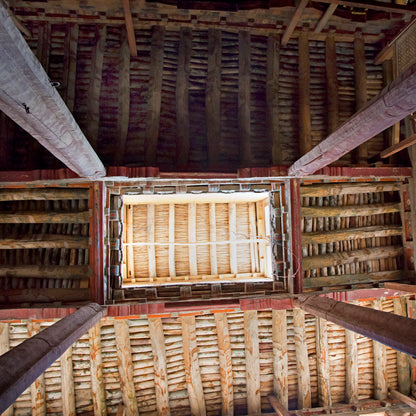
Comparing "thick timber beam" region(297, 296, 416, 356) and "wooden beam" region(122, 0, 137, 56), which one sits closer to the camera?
"thick timber beam" region(297, 296, 416, 356)

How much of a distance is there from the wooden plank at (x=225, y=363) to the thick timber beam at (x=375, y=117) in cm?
433

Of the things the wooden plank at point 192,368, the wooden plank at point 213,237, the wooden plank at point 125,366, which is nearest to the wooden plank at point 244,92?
the wooden plank at point 213,237

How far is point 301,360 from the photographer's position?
709 centimetres

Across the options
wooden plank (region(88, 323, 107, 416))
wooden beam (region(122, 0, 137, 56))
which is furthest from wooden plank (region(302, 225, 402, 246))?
wooden beam (region(122, 0, 137, 56))

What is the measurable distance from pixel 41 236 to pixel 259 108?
5429 mm

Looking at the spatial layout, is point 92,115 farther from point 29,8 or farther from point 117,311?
point 117,311

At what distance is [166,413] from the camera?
23.4 feet

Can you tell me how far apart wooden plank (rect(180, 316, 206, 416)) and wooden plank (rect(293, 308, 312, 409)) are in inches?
93.3

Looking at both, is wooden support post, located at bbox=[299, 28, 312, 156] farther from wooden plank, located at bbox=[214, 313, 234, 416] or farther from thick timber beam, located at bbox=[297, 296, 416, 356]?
wooden plank, located at bbox=[214, 313, 234, 416]

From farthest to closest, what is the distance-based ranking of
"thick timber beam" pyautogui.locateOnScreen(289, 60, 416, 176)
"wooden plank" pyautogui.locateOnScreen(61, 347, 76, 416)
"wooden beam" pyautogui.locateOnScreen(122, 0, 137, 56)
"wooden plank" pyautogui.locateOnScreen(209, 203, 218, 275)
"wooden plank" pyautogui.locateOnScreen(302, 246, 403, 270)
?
"wooden plank" pyautogui.locateOnScreen(209, 203, 218, 275) → "wooden plank" pyautogui.locateOnScreen(61, 347, 76, 416) → "wooden plank" pyautogui.locateOnScreen(302, 246, 403, 270) → "wooden beam" pyautogui.locateOnScreen(122, 0, 137, 56) → "thick timber beam" pyautogui.locateOnScreen(289, 60, 416, 176)

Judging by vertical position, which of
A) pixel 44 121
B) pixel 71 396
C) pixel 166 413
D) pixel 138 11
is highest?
pixel 138 11

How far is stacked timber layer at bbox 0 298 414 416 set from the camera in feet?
22.2

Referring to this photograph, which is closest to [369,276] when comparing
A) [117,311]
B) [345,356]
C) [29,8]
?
[345,356]

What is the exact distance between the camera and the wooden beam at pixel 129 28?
5820mm
